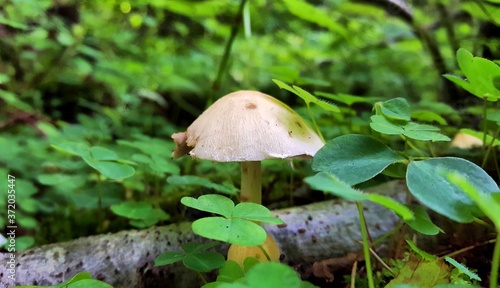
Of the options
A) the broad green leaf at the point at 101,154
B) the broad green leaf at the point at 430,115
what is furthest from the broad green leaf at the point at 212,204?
the broad green leaf at the point at 430,115

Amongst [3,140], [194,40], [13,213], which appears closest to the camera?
[13,213]

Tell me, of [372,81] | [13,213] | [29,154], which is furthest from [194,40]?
[13,213]

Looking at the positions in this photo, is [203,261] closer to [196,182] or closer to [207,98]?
[196,182]

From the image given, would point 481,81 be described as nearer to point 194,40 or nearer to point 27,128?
point 27,128

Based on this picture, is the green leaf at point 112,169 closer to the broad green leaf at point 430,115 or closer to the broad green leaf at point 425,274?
the broad green leaf at point 425,274

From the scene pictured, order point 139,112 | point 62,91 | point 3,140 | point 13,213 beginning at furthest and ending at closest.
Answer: point 62,91 < point 139,112 < point 3,140 < point 13,213
